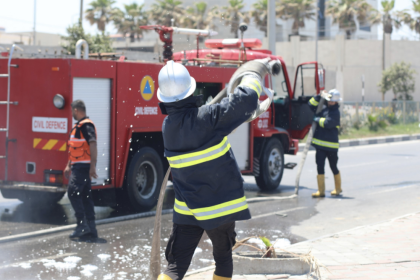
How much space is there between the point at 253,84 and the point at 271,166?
291 inches

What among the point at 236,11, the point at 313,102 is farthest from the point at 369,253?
the point at 236,11

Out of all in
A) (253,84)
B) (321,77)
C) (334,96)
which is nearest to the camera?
(253,84)

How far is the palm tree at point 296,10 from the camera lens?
49.6 metres

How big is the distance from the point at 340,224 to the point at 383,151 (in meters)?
11.9

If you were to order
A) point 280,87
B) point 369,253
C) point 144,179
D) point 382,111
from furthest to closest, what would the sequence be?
point 382,111
point 280,87
point 144,179
point 369,253

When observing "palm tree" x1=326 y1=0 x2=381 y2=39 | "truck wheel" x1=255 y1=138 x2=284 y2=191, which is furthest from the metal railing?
"palm tree" x1=326 y1=0 x2=381 y2=39

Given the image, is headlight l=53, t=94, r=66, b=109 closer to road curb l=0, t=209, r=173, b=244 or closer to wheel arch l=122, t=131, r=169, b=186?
wheel arch l=122, t=131, r=169, b=186

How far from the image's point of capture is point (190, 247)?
3.61m

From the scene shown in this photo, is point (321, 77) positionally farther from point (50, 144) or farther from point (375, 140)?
point (375, 140)

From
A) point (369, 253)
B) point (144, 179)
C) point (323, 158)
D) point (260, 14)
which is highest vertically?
point (260, 14)

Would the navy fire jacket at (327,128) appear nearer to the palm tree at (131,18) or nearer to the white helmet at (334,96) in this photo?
the white helmet at (334,96)

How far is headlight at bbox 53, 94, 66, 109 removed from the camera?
739 cm

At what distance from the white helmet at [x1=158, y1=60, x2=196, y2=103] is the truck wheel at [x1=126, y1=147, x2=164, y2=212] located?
188 inches

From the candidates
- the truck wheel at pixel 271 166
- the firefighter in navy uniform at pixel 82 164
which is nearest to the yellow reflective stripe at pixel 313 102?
the truck wheel at pixel 271 166
